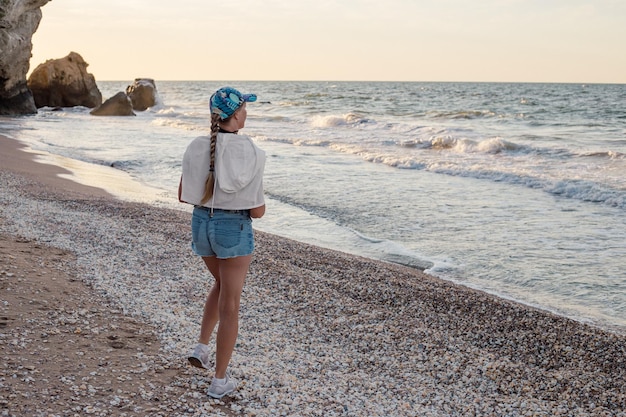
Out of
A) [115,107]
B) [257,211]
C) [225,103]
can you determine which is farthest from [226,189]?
[115,107]

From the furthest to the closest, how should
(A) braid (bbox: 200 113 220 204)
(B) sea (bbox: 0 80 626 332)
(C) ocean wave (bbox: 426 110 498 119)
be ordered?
(C) ocean wave (bbox: 426 110 498 119) < (B) sea (bbox: 0 80 626 332) < (A) braid (bbox: 200 113 220 204)

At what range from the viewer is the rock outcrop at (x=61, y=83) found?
4884 centimetres

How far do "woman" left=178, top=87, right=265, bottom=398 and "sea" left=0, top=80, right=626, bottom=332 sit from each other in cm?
480

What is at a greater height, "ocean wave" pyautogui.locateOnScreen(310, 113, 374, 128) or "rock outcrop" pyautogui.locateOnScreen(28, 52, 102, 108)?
"rock outcrop" pyautogui.locateOnScreen(28, 52, 102, 108)

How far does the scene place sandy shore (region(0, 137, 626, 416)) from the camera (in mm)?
4156

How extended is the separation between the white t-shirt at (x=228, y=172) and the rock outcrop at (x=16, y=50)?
31.6 metres

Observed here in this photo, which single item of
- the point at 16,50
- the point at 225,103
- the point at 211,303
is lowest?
the point at 211,303

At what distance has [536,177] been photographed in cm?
1745

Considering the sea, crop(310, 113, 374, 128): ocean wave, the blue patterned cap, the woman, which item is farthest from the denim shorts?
crop(310, 113, 374, 128): ocean wave

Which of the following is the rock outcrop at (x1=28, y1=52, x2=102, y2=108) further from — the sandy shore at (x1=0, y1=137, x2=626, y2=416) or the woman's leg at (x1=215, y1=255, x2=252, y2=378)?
the woman's leg at (x1=215, y1=255, x2=252, y2=378)

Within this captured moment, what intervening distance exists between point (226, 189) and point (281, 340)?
2.15 meters

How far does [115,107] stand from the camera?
4444 cm

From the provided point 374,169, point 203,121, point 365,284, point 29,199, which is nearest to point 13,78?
point 203,121

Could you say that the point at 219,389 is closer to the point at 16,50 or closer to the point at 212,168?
the point at 212,168
